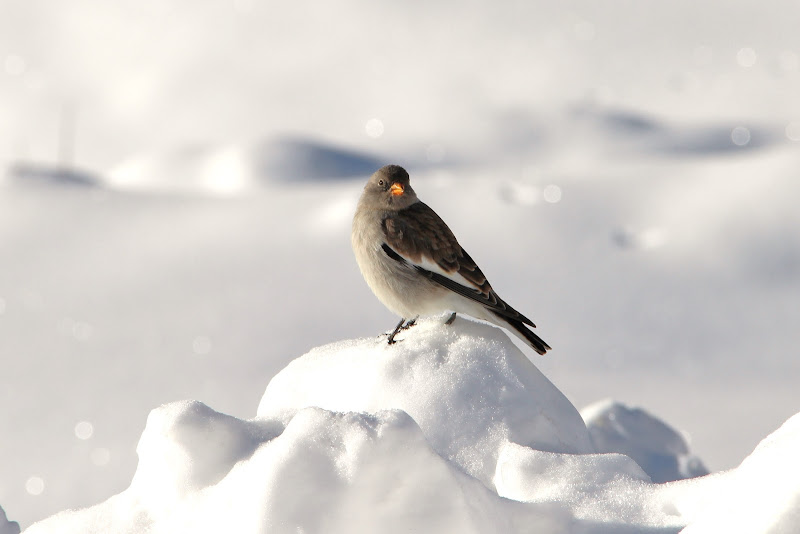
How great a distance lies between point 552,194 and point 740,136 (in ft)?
11.8

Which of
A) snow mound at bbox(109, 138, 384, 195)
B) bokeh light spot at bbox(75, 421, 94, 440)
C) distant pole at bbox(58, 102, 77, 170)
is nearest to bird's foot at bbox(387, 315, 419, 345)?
bokeh light spot at bbox(75, 421, 94, 440)

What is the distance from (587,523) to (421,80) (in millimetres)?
12769

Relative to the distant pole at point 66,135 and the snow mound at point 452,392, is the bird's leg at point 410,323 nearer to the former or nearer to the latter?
the snow mound at point 452,392

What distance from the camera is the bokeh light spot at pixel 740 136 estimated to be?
1127 centimetres

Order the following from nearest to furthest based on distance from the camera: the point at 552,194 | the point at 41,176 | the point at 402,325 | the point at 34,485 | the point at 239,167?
the point at 402,325 < the point at 34,485 < the point at 552,194 < the point at 41,176 < the point at 239,167

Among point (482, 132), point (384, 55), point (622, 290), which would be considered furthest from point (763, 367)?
point (384, 55)

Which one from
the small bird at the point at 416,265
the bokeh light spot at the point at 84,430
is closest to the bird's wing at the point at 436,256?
the small bird at the point at 416,265

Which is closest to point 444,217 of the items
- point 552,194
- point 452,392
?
point 552,194

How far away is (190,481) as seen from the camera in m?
2.41

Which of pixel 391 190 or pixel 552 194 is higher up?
pixel 391 190

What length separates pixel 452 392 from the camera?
2.88 m

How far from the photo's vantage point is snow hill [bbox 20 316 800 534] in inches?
84.3

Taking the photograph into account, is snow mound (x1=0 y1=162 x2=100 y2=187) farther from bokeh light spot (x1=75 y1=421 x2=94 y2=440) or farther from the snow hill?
the snow hill

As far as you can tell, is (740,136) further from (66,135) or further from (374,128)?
(66,135)
